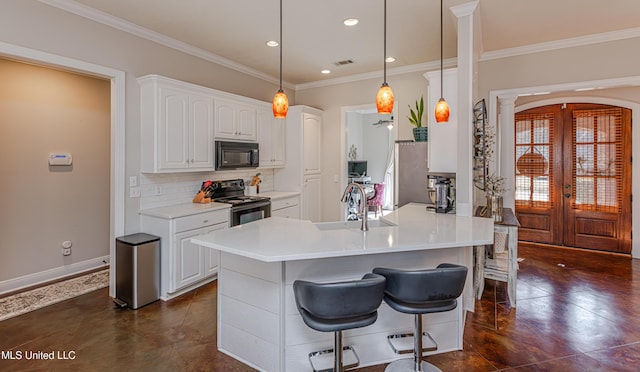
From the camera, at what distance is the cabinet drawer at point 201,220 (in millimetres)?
3495

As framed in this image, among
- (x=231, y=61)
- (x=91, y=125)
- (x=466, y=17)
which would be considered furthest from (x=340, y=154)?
(x=91, y=125)

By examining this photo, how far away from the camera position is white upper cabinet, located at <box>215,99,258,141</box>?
427cm

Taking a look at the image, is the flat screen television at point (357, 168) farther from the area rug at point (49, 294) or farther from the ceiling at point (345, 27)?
the area rug at point (49, 294)

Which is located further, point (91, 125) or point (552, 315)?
point (91, 125)

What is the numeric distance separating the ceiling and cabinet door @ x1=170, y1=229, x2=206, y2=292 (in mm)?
2226

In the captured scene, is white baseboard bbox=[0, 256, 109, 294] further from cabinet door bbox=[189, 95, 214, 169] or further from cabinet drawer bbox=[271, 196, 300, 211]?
cabinet drawer bbox=[271, 196, 300, 211]

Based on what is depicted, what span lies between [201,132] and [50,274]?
8.15 ft

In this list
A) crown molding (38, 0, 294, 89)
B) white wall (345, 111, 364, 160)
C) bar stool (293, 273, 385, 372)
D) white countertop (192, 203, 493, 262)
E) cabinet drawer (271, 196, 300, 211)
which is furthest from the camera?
white wall (345, 111, 364, 160)

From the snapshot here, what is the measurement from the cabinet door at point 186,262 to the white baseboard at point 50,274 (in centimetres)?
180

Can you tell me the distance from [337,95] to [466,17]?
298 cm

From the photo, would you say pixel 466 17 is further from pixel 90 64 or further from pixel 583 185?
pixel 583 185

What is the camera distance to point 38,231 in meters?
3.94

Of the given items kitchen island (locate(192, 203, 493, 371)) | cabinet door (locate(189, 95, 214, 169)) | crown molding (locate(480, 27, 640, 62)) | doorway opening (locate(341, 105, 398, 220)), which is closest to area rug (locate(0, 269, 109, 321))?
cabinet door (locate(189, 95, 214, 169))

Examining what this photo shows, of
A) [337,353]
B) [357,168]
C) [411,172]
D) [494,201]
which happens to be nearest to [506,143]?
[411,172]
